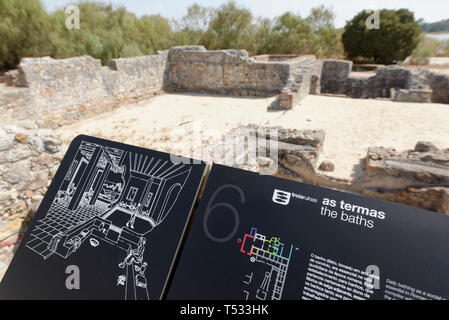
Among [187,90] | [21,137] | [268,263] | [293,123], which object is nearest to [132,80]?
[187,90]

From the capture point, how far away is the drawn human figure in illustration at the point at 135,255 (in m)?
1.47

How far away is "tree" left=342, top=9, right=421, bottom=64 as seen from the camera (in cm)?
1789

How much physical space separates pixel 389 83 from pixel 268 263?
13689 mm

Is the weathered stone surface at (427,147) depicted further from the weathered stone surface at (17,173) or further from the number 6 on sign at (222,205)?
the weathered stone surface at (17,173)

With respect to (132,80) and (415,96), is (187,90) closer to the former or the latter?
(132,80)

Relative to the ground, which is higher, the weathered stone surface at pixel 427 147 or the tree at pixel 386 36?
the tree at pixel 386 36

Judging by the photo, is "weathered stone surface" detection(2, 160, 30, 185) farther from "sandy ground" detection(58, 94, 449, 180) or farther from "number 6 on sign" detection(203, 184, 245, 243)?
"sandy ground" detection(58, 94, 449, 180)

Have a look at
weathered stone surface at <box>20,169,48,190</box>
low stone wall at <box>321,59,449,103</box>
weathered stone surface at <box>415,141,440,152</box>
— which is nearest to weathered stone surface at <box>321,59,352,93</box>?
low stone wall at <box>321,59,449,103</box>

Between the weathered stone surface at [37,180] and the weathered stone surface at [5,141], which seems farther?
the weathered stone surface at [37,180]

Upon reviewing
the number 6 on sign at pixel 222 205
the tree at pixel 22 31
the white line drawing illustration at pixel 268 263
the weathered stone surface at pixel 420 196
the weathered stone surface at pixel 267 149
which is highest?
the tree at pixel 22 31

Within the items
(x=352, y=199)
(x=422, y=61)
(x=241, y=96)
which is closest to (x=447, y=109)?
(x=241, y=96)

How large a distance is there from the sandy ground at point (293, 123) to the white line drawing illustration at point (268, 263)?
3.93m

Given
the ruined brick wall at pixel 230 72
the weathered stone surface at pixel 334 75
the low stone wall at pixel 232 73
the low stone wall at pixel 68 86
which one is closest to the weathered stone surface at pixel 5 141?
the low stone wall at pixel 68 86

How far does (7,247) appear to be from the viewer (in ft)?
8.43
